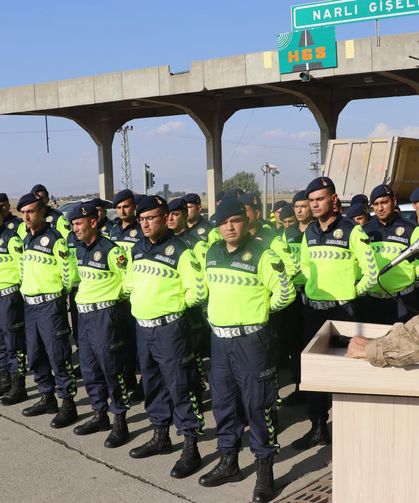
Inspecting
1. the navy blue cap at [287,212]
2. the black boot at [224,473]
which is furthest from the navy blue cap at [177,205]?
the black boot at [224,473]

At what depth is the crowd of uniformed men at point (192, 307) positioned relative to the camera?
422cm

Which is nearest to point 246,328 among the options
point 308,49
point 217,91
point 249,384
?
point 249,384

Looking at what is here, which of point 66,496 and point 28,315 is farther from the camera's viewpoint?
point 28,315

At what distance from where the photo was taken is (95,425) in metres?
5.47

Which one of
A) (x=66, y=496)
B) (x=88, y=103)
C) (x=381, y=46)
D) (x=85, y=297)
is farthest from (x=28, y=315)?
(x=88, y=103)

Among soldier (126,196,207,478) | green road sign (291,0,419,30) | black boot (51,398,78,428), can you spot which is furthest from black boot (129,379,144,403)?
green road sign (291,0,419,30)

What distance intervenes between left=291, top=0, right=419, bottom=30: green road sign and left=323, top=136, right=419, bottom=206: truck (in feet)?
8.38

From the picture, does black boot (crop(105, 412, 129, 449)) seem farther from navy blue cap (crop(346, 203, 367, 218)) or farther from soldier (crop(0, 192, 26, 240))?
navy blue cap (crop(346, 203, 367, 218))

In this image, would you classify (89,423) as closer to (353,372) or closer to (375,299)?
(375,299)

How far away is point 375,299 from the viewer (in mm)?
5988

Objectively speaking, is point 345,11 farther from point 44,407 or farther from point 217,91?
point 44,407

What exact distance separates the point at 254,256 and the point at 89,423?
7.63ft

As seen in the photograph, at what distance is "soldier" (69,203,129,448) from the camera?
17.1ft

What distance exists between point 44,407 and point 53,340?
78 cm
